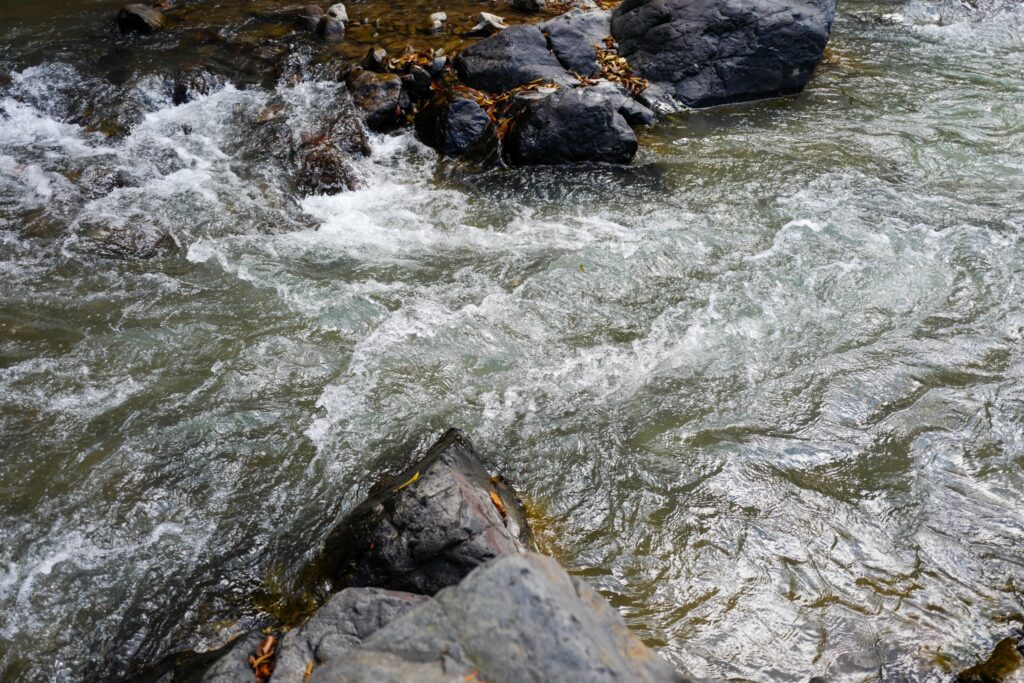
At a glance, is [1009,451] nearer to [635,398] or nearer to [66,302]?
[635,398]

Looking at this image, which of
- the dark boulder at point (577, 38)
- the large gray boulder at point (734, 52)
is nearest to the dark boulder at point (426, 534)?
the dark boulder at point (577, 38)

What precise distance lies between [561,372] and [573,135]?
3.58 meters

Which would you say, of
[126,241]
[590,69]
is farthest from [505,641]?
[590,69]

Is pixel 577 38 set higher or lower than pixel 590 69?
higher

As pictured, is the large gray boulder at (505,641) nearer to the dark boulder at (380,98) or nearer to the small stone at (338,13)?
the dark boulder at (380,98)

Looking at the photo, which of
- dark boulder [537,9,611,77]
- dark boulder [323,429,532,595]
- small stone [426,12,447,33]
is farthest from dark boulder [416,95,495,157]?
dark boulder [323,429,532,595]

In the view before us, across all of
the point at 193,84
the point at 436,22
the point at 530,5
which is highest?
the point at 530,5

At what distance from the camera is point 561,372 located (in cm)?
506

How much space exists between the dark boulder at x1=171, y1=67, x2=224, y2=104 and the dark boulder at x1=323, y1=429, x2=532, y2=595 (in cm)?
690

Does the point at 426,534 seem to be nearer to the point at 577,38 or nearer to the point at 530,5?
the point at 577,38

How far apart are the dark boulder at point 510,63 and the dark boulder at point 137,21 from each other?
14.5 feet

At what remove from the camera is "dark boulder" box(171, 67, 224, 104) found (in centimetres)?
880

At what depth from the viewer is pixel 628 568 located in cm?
381

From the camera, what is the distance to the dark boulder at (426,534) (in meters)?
3.35
